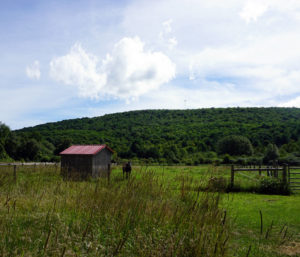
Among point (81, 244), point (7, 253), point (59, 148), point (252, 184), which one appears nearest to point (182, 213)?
point (81, 244)

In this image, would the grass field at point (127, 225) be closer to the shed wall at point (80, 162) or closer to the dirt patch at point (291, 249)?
the dirt patch at point (291, 249)

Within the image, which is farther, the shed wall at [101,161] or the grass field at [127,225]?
the shed wall at [101,161]

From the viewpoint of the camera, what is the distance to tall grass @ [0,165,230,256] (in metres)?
3.37

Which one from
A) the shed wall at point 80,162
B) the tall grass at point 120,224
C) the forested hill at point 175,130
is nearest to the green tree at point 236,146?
the forested hill at point 175,130

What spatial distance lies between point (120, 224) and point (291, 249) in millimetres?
3908

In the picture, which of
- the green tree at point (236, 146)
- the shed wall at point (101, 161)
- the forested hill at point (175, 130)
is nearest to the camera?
the shed wall at point (101, 161)

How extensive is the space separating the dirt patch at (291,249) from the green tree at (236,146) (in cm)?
7167

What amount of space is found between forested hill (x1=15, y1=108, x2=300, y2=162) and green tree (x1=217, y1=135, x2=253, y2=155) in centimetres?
294

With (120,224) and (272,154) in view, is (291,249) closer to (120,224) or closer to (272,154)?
(120,224)

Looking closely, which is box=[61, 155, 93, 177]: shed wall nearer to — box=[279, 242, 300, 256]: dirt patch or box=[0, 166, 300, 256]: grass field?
box=[0, 166, 300, 256]: grass field

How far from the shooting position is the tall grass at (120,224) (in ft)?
11.0

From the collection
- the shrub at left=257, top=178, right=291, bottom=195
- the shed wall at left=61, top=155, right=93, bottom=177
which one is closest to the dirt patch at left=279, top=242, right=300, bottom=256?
the shrub at left=257, top=178, right=291, bottom=195

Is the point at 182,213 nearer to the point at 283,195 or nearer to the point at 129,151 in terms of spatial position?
the point at 283,195

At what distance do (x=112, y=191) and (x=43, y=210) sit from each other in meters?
1.32
